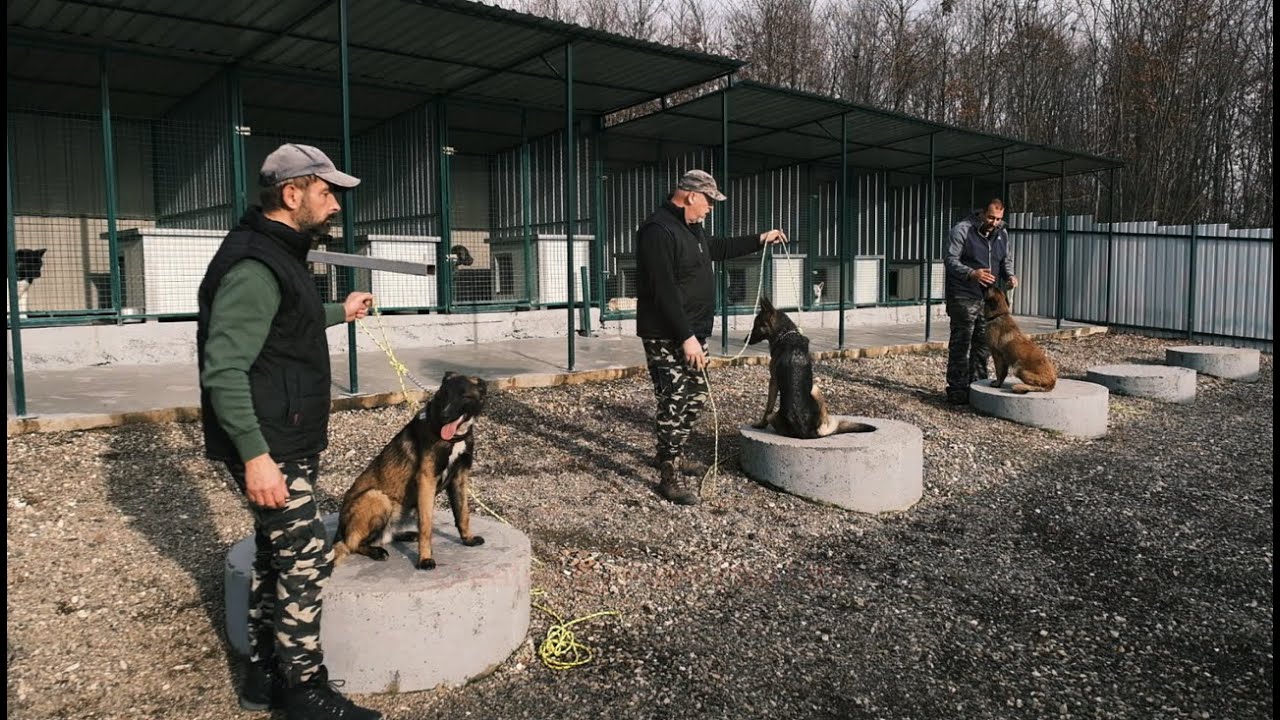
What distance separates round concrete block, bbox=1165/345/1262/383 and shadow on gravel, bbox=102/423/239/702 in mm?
11554

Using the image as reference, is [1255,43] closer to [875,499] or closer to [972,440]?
[972,440]

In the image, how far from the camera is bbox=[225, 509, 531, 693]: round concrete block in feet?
9.40

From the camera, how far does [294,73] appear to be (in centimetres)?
973

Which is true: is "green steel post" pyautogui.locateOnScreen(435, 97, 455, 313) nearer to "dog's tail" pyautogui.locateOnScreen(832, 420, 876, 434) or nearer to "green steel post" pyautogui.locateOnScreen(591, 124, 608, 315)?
"green steel post" pyautogui.locateOnScreen(591, 124, 608, 315)

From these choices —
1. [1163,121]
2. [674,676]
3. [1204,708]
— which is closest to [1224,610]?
[1204,708]

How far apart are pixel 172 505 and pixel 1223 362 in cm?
1188

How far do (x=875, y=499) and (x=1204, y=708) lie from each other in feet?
7.29

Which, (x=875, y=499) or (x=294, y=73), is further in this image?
(x=294, y=73)

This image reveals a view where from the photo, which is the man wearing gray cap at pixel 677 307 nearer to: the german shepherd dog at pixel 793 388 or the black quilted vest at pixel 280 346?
the german shepherd dog at pixel 793 388

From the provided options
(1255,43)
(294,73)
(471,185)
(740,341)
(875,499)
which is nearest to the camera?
(875,499)

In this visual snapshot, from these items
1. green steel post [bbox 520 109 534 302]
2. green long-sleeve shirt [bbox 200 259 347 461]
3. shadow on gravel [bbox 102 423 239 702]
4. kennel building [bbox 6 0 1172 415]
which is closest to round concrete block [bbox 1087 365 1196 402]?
kennel building [bbox 6 0 1172 415]

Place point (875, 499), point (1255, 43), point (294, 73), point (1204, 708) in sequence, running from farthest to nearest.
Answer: point (1255, 43), point (294, 73), point (875, 499), point (1204, 708)

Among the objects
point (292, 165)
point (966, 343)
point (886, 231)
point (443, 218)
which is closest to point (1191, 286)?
Result: point (886, 231)

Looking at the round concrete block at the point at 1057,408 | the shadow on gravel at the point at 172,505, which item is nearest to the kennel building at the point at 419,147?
the shadow on gravel at the point at 172,505
